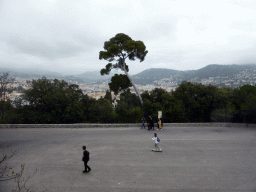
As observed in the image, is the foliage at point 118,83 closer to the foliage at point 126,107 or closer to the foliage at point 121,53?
the foliage at point 121,53

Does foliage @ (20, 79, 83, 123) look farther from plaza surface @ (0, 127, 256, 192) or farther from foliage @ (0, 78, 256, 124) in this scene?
plaza surface @ (0, 127, 256, 192)

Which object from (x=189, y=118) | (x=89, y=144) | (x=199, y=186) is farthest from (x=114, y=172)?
(x=189, y=118)

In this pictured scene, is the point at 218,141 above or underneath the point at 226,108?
underneath

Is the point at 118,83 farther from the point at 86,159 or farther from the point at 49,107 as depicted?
Result: the point at 86,159

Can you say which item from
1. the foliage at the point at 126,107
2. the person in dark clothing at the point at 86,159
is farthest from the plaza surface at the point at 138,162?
the foliage at the point at 126,107

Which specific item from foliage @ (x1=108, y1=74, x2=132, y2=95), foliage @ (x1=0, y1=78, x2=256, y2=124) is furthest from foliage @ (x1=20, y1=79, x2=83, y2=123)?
foliage @ (x1=108, y1=74, x2=132, y2=95)

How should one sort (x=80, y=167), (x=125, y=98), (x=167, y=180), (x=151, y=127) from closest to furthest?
(x=167, y=180) < (x=80, y=167) < (x=151, y=127) < (x=125, y=98)

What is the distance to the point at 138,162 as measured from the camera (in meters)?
6.64

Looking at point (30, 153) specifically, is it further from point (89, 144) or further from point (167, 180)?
point (167, 180)

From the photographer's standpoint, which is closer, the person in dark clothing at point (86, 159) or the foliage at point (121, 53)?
the person in dark clothing at point (86, 159)

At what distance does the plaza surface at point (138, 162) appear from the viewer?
503 cm

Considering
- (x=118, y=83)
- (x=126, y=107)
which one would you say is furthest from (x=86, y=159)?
(x=118, y=83)

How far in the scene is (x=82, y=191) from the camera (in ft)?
15.5

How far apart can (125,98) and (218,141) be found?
1179 cm
